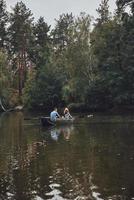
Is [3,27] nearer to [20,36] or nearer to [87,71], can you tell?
[20,36]

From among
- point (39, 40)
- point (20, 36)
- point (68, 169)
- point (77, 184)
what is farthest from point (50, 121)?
point (39, 40)

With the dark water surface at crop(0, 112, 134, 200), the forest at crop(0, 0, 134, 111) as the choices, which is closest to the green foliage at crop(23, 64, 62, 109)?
the forest at crop(0, 0, 134, 111)

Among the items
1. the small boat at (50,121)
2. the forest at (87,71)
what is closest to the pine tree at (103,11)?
the forest at (87,71)

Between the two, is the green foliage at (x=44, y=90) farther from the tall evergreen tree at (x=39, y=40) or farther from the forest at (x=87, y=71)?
the tall evergreen tree at (x=39, y=40)


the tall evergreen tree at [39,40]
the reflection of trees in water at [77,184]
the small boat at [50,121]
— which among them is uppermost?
the tall evergreen tree at [39,40]

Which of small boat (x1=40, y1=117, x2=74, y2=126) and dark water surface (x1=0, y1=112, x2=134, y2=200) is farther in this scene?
small boat (x1=40, y1=117, x2=74, y2=126)

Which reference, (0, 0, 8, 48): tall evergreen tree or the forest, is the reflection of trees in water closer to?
the forest

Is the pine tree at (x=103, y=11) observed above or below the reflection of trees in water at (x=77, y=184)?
above

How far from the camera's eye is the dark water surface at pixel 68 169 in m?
18.9

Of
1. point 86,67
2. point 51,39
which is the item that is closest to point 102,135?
point 86,67

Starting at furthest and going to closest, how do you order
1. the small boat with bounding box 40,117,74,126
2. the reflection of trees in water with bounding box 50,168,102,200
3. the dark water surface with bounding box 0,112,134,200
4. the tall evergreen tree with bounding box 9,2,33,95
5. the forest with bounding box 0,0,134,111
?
the tall evergreen tree with bounding box 9,2,33,95
the forest with bounding box 0,0,134,111
the small boat with bounding box 40,117,74,126
the dark water surface with bounding box 0,112,134,200
the reflection of trees in water with bounding box 50,168,102,200

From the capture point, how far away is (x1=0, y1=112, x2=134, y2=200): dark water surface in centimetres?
1888

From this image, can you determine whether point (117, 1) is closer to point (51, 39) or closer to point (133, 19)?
point (133, 19)

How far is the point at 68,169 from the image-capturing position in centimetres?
2384
